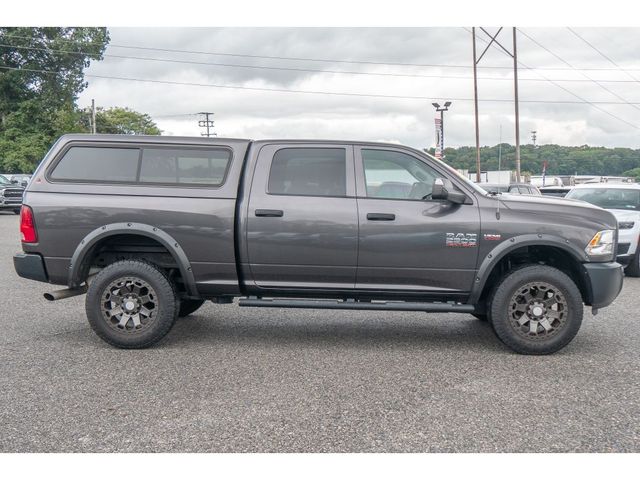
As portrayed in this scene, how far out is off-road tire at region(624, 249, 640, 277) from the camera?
32.9 ft

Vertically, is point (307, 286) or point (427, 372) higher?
point (307, 286)

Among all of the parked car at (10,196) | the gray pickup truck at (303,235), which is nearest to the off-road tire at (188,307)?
the gray pickup truck at (303,235)

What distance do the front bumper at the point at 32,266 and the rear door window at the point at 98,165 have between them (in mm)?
794

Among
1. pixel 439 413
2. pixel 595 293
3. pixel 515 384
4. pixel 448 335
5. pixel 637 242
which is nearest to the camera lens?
pixel 439 413

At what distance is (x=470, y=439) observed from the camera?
354 centimetres

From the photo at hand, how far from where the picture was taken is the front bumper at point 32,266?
560 centimetres

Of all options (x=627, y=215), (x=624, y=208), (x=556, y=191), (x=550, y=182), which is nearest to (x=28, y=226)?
(x=627, y=215)

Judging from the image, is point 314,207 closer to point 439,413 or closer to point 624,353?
point 439,413

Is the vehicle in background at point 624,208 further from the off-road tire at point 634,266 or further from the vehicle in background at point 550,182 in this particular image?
the vehicle in background at point 550,182

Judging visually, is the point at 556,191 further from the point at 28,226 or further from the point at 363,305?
the point at 28,226

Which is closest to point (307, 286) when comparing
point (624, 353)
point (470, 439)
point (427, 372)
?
point (427, 372)

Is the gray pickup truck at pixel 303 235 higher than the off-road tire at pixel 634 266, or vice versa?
the gray pickup truck at pixel 303 235

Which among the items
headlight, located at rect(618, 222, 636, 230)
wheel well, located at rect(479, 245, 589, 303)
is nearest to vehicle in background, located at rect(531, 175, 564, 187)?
headlight, located at rect(618, 222, 636, 230)

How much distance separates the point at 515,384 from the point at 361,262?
5.59ft
